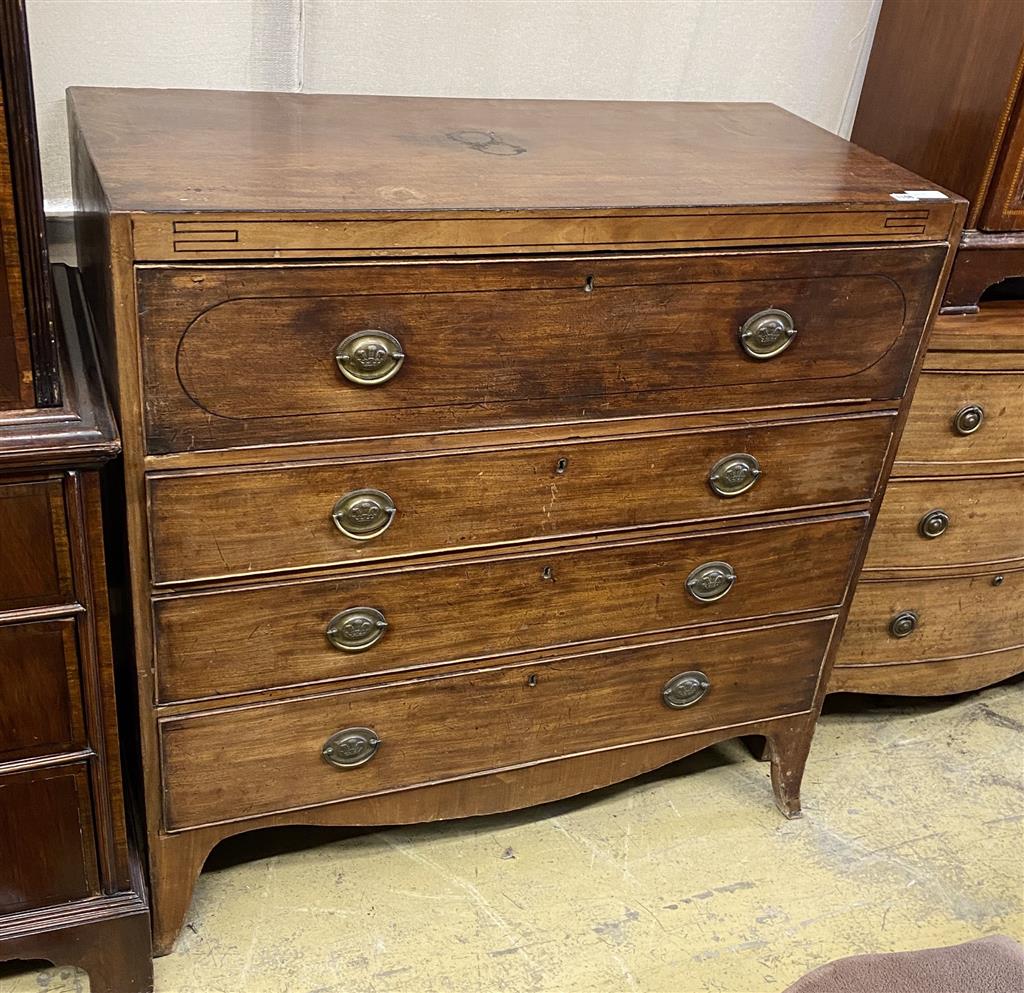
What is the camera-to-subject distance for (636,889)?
1988 millimetres

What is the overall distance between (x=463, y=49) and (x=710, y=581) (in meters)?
0.96

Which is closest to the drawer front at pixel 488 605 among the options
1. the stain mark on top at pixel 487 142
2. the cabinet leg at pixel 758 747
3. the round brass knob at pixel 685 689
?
the round brass knob at pixel 685 689

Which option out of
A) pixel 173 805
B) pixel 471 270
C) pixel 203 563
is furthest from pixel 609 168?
pixel 173 805

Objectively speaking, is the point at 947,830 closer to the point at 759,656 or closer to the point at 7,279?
the point at 759,656

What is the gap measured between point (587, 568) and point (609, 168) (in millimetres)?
566

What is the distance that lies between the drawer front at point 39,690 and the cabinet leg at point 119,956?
32 cm

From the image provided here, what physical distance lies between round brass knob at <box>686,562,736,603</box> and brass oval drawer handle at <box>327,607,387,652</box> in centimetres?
49

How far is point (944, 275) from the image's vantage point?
1652mm

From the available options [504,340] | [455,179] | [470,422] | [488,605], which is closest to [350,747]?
[488,605]

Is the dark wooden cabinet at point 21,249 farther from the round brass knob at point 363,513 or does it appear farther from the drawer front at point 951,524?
the drawer front at point 951,524

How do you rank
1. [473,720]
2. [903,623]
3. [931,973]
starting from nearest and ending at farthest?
1. [931,973]
2. [473,720]
3. [903,623]

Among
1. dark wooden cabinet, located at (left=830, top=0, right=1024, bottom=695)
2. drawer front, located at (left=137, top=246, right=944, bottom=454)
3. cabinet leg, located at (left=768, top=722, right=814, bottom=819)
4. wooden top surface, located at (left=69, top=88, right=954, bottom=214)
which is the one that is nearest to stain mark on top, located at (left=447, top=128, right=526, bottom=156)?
wooden top surface, located at (left=69, top=88, right=954, bottom=214)

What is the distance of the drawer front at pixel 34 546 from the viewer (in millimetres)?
1325

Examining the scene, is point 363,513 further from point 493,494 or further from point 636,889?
Result: point 636,889
